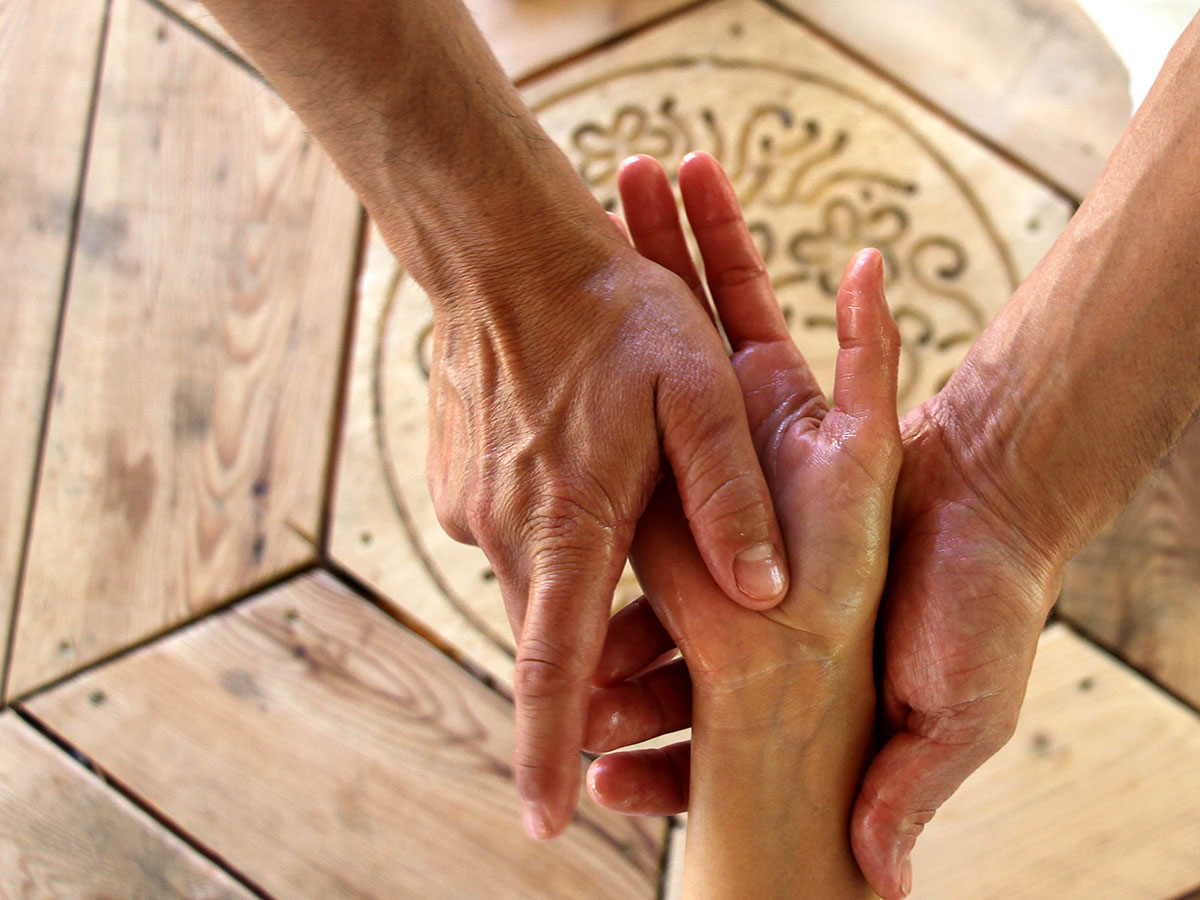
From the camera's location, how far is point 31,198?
1361 mm

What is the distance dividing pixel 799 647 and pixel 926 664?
10 centimetres

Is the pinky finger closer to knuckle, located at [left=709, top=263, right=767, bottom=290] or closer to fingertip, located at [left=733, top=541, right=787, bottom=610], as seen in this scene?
fingertip, located at [left=733, top=541, right=787, bottom=610]

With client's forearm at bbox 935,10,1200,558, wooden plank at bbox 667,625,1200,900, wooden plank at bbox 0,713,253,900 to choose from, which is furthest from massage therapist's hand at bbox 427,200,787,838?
wooden plank at bbox 0,713,253,900

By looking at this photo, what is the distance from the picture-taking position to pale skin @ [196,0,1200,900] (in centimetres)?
77

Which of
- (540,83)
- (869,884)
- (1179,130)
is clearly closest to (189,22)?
(540,83)

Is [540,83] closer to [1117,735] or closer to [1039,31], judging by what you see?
[1039,31]

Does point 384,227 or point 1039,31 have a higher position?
point 1039,31

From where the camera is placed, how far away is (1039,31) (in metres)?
1.36

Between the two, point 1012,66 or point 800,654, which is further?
point 1012,66

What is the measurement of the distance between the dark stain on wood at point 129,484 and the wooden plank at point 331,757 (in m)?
0.17

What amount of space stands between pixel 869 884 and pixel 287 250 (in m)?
1.01

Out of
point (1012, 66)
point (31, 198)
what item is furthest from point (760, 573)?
point (31, 198)

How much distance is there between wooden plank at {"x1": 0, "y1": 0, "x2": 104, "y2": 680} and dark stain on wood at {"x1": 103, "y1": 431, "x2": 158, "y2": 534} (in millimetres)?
100

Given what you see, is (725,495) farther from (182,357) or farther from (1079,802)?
(182,357)
